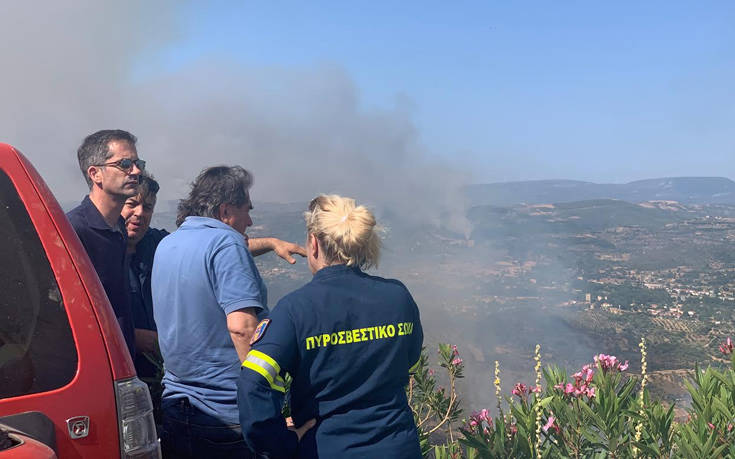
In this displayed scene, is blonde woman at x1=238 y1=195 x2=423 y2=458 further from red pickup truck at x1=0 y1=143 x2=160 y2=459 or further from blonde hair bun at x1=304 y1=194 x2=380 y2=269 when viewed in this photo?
red pickup truck at x1=0 y1=143 x2=160 y2=459

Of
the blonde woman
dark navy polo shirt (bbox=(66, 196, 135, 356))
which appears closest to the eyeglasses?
dark navy polo shirt (bbox=(66, 196, 135, 356))

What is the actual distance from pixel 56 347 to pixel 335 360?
37.9 inches

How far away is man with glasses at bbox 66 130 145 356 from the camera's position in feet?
10.4

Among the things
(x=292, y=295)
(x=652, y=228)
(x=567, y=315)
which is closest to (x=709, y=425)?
(x=292, y=295)

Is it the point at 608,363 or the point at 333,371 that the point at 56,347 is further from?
the point at 608,363

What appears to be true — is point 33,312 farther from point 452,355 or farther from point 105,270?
point 452,355

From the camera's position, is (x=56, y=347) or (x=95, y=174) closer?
(x=56, y=347)

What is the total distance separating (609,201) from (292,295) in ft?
332

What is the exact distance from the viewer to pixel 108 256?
3.21m

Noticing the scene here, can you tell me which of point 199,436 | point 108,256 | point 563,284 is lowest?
point 563,284

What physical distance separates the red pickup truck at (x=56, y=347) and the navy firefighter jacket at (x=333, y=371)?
1.48 ft

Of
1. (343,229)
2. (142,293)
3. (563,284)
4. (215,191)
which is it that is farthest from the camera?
(563,284)

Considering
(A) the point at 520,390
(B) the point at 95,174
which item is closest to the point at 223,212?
(B) the point at 95,174

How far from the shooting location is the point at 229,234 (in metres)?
2.85
